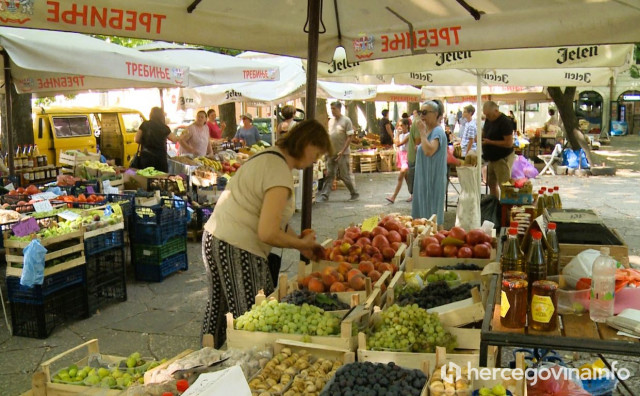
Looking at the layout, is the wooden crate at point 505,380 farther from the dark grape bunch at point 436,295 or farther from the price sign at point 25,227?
the price sign at point 25,227

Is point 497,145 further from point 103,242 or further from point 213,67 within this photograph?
point 103,242

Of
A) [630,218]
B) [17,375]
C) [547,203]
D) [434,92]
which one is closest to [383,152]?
[434,92]

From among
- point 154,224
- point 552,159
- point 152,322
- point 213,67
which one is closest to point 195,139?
point 213,67

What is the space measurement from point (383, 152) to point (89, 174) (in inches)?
430

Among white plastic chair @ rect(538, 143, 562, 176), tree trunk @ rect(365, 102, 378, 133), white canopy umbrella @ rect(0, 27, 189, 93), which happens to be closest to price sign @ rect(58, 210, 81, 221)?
white canopy umbrella @ rect(0, 27, 189, 93)

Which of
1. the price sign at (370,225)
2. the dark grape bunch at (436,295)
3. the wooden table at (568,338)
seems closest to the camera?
the wooden table at (568,338)

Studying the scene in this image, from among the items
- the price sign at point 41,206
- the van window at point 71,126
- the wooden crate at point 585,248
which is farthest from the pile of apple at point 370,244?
the van window at point 71,126

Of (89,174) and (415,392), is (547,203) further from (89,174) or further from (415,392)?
(89,174)

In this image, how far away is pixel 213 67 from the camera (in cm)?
898

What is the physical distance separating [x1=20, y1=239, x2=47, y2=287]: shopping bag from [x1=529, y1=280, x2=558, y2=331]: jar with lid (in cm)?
425

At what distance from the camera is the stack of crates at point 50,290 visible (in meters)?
5.56

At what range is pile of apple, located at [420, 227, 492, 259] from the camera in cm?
502

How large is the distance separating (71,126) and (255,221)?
1310 centimetres

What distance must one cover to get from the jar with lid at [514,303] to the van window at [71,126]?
1445 cm
